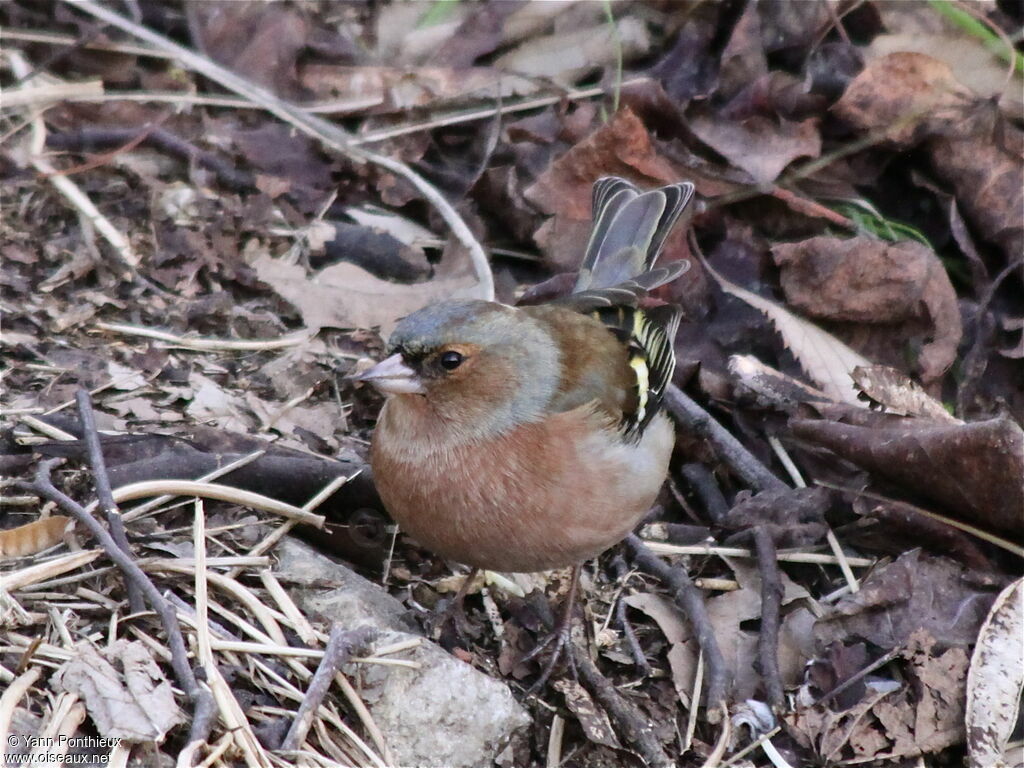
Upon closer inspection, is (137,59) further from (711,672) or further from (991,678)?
(991,678)

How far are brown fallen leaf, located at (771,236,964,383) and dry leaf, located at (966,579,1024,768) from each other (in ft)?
3.83

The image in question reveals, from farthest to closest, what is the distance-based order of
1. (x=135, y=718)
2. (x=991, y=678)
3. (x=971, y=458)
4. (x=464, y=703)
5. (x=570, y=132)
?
(x=570, y=132)
(x=971, y=458)
(x=991, y=678)
(x=464, y=703)
(x=135, y=718)

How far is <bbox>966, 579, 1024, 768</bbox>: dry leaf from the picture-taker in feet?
10.2

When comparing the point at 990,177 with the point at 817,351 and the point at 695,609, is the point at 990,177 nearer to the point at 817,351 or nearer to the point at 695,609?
the point at 817,351

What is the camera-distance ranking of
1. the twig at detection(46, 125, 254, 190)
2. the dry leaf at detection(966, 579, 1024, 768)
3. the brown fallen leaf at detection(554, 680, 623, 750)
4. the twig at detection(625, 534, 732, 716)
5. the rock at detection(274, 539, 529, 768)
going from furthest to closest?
the twig at detection(46, 125, 254, 190) < the twig at detection(625, 534, 732, 716) < the dry leaf at detection(966, 579, 1024, 768) < the brown fallen leaf at detection(554, 680, 623, 750) < the rock at detection(274, 539, 529, 768)

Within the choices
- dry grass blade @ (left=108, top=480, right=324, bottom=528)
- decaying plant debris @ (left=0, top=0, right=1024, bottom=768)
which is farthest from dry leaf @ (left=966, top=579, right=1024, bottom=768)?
dry grass blade @ (left=108, top=480, right=324, bottom=528)

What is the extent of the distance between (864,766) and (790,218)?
2.33 metres

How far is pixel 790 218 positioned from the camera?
471 cm

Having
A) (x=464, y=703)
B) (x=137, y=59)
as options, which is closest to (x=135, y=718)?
(x=464, y=703)

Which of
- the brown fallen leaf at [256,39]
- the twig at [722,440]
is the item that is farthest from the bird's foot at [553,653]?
the brown fallen leaf at [256,39]

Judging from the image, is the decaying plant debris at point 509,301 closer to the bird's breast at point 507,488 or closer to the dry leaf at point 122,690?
the dry leaf at point 122,690

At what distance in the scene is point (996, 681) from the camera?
3.21 m

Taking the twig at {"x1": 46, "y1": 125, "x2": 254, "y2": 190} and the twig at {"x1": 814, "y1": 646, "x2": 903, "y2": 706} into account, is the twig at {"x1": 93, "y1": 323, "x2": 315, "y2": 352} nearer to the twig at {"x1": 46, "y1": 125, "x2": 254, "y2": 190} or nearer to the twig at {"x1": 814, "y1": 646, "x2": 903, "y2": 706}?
the twig at {"x1": 46, "y1": 125, "x2": 254, "y2": 190}

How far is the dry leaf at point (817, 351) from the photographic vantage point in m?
4.14
